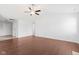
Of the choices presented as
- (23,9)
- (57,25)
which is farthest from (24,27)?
(57,25)

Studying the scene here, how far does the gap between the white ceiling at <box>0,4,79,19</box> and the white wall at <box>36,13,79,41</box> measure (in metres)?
0.06

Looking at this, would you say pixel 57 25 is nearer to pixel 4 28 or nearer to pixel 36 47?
pixel 36 47

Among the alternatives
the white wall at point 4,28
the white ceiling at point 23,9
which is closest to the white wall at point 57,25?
the white ceiling at point 23,9

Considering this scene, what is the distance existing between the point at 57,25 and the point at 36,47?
429 millimetres

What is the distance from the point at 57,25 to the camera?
1.23 metres

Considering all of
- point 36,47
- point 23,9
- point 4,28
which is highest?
point 23,9

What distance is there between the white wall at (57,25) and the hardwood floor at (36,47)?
88 mm

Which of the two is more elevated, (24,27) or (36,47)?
(24,27)

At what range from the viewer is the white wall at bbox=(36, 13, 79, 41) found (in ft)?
3.95

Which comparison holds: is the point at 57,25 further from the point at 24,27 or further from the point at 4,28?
the point at 4,28

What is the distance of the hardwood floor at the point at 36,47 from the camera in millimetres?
1180

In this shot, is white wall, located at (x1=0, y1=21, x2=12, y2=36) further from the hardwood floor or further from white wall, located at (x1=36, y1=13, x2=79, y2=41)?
white wall, located at (x1=36, y1=13, x2=79, y2=41)

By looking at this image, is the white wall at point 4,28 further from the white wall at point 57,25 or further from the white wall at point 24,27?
the white wall at point 57,25

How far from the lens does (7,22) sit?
117 cm
